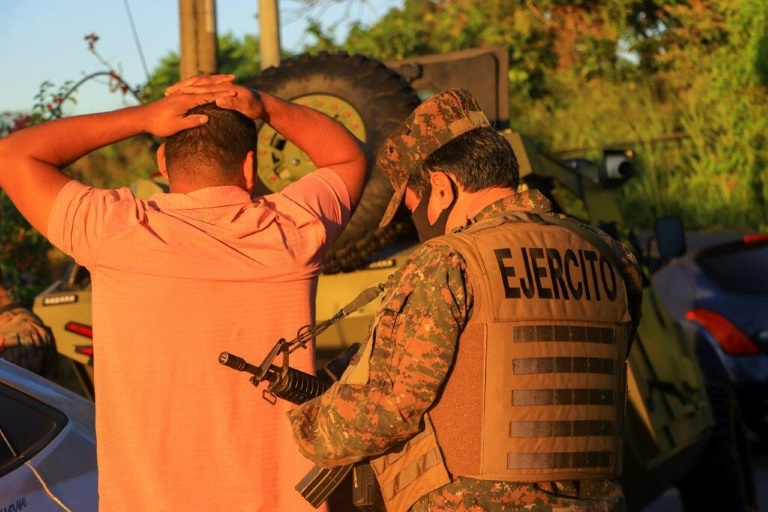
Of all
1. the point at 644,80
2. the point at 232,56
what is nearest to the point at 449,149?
the point at 644,80

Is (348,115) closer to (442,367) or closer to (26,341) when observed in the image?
(26,341)

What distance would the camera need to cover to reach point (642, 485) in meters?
5.21

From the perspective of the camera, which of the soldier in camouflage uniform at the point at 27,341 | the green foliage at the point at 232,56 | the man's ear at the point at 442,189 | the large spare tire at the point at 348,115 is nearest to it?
the man's ear at the point at 442,189

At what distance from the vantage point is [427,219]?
120 inches

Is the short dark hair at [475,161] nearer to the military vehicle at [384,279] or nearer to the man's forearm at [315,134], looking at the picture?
the man's forearm at [315,134]

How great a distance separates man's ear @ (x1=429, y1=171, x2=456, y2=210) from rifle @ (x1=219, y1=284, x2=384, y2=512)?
1.24ft

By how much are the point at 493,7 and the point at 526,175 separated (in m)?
14.6

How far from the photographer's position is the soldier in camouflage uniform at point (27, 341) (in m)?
6.07

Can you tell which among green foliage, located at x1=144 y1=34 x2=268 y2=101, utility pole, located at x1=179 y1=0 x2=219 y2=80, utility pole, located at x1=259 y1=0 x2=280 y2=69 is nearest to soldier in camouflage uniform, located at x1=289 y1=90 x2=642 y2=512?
utility pole, located at x1=179 y1=0 x2=219 y2=80

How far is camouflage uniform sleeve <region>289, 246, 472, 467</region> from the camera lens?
109 inches

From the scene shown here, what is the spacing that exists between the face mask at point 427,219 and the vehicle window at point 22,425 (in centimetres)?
143

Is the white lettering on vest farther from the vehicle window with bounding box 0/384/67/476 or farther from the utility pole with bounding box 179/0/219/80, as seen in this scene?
the utility pole with bounding box 179/0/219/80

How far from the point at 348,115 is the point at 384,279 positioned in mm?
753

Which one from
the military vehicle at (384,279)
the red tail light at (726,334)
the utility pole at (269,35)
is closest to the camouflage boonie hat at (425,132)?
the military vehicle at (384,279)
